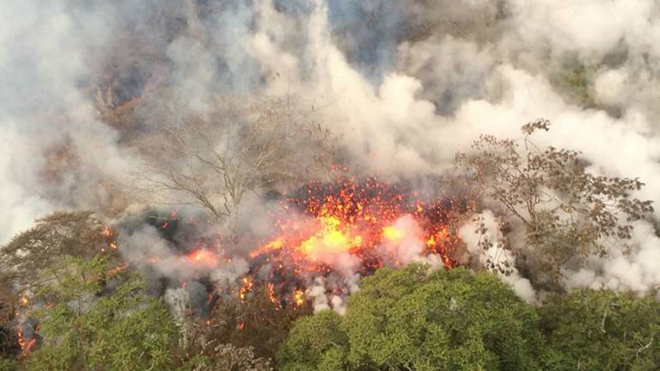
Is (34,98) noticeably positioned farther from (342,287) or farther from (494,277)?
(494,277)

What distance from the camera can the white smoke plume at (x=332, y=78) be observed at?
93.5 feet

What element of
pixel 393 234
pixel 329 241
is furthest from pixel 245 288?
pixel 393 234

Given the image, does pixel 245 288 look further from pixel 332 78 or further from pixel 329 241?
pixel 332 78

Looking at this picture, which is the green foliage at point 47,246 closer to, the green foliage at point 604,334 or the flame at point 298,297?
the flame at point 298,297

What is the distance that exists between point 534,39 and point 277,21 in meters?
20.0

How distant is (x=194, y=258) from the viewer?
31.4 meters

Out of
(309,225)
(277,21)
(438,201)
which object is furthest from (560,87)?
(277,21)

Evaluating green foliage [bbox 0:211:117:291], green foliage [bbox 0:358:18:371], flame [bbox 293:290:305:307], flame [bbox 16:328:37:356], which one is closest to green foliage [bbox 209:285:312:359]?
flame [bbox 293:290:305:307]

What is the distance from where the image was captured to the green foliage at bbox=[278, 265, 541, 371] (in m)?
12.4

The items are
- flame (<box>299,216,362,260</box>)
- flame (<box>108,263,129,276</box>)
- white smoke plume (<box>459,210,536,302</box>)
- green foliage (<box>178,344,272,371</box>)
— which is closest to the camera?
green foliage (<box>178,344,272,371</box>)

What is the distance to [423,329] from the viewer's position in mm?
12898

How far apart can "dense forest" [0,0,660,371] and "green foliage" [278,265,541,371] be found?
0.07m

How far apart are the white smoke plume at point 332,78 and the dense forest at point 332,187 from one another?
0.52 ft

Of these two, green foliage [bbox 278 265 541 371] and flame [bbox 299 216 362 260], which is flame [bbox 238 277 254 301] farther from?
green foliage [bbox 278 265 541 371]
